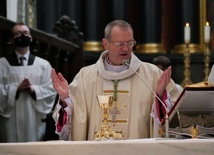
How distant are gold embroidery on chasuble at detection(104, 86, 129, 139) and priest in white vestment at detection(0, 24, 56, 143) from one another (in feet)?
9.04

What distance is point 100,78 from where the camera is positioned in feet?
19.5

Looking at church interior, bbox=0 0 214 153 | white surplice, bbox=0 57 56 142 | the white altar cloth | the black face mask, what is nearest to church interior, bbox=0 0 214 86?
church interior, bbox=0 0 214 153

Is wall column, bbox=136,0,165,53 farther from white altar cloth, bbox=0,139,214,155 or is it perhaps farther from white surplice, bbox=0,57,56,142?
white altar cloth, bbox=0,139,214,155

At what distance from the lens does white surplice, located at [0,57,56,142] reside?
28.4 ft

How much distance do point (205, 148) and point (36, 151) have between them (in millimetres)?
869

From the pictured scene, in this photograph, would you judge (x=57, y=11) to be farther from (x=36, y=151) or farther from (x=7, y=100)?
(x=36, y=151)

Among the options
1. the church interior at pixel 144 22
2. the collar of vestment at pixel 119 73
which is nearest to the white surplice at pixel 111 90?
the collar of vestment at pixel 119 73

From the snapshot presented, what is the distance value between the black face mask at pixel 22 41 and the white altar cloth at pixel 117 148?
15.6 feet

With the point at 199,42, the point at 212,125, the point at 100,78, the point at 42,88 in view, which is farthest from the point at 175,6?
the point at 212,125

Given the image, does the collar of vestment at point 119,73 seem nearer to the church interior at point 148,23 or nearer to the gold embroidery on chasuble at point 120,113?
the gold embroidery on chasuble at point 120,113

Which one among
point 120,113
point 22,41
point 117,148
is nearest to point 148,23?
point 22,41

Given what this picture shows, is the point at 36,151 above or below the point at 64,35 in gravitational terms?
below

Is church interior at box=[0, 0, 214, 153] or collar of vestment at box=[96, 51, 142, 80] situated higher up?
church interior at box=[0, 0, 214, 153]

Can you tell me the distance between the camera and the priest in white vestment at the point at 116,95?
5.59 metres
